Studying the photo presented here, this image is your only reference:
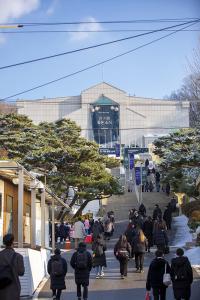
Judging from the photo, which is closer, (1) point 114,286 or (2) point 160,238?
(1) point 114,286

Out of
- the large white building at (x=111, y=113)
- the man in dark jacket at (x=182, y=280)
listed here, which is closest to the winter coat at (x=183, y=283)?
the man in dark jacket at (x=182, y=280)

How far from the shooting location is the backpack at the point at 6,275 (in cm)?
858

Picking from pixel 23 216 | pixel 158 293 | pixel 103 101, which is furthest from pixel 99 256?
pixel 103 101

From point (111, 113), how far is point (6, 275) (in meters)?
72.5

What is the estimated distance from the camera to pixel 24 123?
44.2 metres

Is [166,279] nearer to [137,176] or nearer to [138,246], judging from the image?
[138,246]

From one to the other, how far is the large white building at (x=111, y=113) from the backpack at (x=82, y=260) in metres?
62.8

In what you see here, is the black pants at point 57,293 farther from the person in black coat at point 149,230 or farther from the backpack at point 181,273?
the person in black coat at point 149,230

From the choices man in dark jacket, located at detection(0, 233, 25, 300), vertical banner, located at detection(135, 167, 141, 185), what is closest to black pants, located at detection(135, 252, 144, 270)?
man in dark jacket, located at detection(0, 233, 25, 300)

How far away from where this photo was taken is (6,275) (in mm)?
8711

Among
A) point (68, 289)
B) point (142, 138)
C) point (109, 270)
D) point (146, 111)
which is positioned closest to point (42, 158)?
point (109, 270)

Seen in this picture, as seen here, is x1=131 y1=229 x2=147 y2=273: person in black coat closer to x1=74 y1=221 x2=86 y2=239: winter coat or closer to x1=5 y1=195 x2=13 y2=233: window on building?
x1=5 y1=195 x2=13 y2=233: window on building

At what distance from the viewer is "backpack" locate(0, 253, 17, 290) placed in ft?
28.1

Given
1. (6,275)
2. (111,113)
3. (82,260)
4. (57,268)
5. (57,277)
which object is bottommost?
(57,277)
